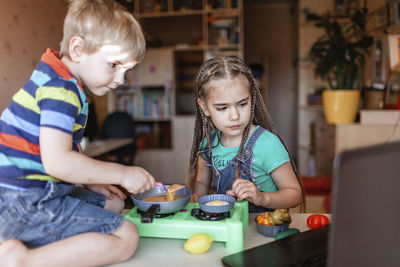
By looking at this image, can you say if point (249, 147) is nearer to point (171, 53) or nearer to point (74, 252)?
point (74, 252)

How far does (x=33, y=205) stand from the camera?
0.78 m

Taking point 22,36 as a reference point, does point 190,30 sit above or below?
above

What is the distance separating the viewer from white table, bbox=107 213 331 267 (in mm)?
784

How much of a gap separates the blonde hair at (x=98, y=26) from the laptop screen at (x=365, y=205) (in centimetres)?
63

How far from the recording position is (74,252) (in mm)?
740

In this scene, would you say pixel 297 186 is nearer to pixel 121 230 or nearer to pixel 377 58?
pixel 121 230

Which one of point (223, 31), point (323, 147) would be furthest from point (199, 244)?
point (223, 31)

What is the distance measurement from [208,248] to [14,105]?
0.57m

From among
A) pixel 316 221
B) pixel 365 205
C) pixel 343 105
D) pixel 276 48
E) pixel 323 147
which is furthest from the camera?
pixel 276 48

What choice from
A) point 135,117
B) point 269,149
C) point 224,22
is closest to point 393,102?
point 269,149

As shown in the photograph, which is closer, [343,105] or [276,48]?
[343,105]

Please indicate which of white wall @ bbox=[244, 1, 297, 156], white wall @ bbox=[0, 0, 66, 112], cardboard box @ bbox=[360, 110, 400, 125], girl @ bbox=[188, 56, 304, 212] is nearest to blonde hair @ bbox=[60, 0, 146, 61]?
girl @ bbox=[188, 56, 304, 212]

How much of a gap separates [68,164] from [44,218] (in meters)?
0.13

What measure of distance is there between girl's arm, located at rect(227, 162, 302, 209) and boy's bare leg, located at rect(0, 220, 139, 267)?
36cm
